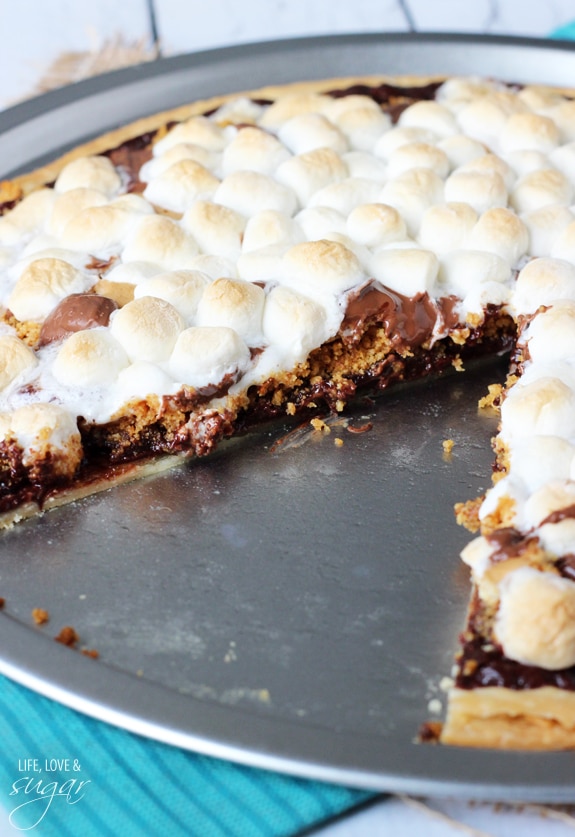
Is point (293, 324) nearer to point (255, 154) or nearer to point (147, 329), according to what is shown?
point (147, 329)

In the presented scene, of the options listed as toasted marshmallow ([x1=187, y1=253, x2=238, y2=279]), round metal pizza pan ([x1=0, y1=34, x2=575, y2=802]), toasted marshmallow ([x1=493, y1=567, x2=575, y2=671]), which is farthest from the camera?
toasted marshmallow ([x1=187, y1=253, x2=238, y2=279])

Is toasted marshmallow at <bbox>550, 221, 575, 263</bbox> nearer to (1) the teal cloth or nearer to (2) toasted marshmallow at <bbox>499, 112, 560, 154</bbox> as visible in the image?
(2) toasted marshmallow at <bbox>499, 112, 560, 154</bbox>

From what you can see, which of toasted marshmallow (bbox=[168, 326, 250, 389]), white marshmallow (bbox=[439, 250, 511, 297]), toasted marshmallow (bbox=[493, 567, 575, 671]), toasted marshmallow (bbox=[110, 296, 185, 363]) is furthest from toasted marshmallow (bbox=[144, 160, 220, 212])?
toasted marshmallow (bbox=[493, 567, 575, 671])

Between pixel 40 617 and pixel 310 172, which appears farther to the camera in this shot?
pixel 310 172

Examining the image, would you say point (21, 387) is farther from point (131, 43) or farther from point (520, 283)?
point (131, 43)

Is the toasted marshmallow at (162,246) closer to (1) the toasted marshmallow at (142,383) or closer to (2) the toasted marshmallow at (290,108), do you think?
(1) the toasted marshmallow at (142,383)

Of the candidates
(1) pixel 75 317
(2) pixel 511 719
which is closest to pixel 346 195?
(1) pixel 75 317

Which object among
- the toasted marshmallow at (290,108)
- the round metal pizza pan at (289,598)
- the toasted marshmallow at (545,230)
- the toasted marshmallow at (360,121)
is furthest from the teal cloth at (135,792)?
the toasted marshmallow at (290,108)

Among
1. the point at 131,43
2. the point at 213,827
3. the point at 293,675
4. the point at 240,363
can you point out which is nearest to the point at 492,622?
the point at 293,675
